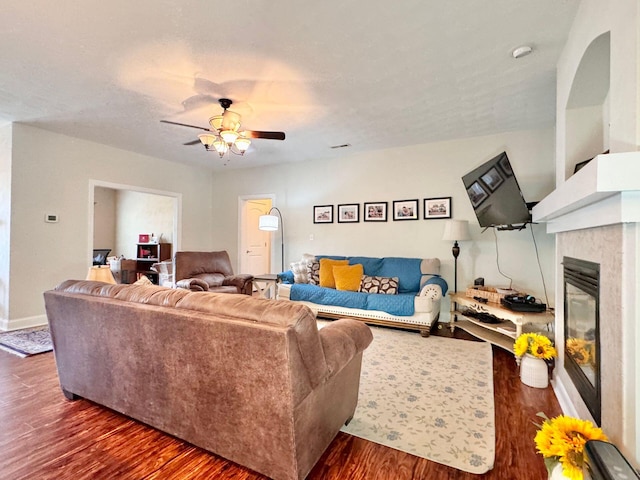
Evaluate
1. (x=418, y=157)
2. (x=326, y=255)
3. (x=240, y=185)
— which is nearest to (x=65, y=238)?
(x=240, y=185)

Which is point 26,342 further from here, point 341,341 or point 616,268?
point 616,268

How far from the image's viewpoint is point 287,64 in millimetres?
2477

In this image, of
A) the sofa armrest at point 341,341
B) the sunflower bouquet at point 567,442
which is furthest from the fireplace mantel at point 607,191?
the sofa armrest at point 341,341

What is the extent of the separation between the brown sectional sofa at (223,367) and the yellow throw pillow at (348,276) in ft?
7.91

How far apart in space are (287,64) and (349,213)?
2.90 metres

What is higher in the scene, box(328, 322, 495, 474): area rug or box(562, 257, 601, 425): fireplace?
box(562, 257, 601, 425): fireplace

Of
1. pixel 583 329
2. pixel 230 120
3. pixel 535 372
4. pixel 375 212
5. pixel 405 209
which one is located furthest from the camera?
pixel 375 212

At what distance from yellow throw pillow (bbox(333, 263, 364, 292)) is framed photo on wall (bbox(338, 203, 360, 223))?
0.95 meters

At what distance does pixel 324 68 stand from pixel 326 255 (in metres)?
3.17

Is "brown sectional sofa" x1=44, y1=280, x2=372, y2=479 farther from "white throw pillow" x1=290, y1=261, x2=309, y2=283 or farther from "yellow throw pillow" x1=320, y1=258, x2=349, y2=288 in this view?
"white throw pillow" x1=290, y1=261, x2=309, y2=283

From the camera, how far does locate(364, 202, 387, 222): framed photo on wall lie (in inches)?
190

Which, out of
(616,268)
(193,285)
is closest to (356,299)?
(193,285)


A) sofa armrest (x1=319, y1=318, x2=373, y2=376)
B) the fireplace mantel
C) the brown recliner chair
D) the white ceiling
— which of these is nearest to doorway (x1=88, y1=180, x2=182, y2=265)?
the brown recliner chair

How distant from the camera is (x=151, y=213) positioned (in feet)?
24.6
